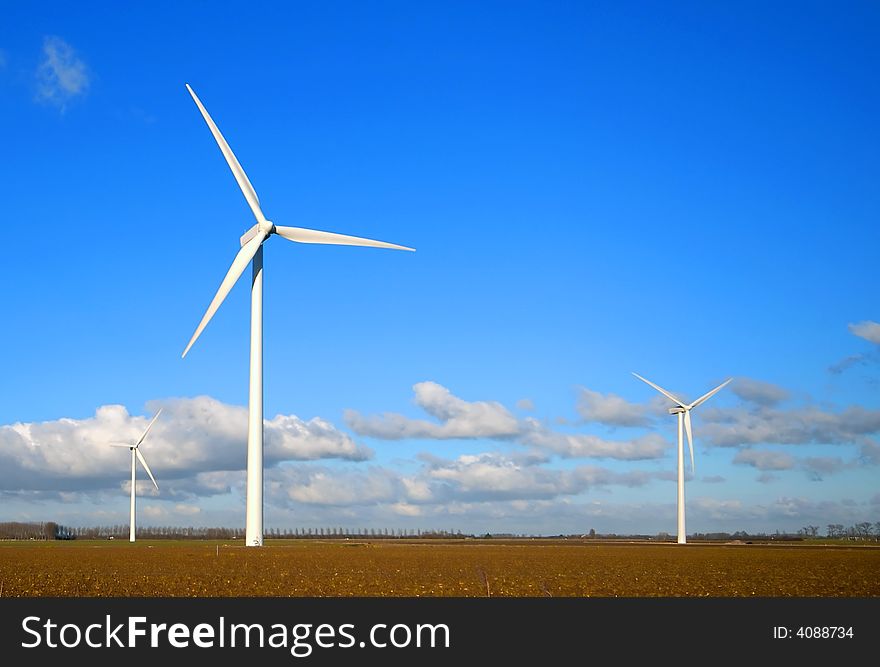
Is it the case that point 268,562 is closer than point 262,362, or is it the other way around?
point 268,562

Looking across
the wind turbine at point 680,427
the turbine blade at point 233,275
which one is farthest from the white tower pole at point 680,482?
the turbine blade at point 233,275

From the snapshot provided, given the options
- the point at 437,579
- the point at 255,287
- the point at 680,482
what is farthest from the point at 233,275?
the point at 680,482

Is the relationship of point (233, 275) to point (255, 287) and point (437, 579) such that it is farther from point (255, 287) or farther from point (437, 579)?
point (437, 579)

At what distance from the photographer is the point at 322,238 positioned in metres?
82.0

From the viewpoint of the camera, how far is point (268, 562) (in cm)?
6053

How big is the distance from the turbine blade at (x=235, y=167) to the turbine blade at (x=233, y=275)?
7.53 feet

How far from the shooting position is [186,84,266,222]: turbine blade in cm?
7730

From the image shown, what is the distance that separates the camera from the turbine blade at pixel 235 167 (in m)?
77.3

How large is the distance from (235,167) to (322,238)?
30.5 ft
